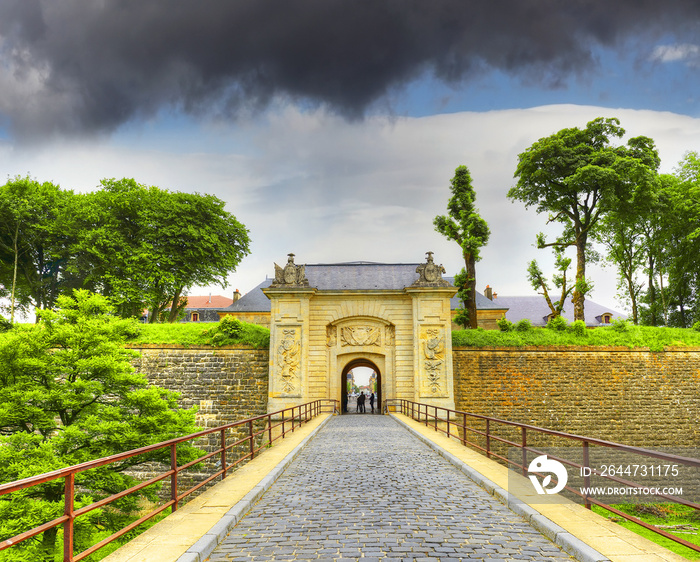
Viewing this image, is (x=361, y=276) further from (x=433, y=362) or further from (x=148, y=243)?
(x=148, y=243)

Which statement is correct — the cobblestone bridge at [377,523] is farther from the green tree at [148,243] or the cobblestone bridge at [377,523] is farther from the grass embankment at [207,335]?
the green tree at [148,243]

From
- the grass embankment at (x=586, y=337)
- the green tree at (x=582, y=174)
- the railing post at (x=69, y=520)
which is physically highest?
the green tree at (x=582, y=174)

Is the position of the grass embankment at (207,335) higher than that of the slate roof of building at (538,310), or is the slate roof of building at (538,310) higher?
the slate roof of building at (538,310)

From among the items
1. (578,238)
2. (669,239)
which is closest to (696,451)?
(578,238)

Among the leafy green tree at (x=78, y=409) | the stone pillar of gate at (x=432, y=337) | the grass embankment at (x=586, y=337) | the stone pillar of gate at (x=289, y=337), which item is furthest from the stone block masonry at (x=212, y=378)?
the grass embankment at (x=586, y=337)

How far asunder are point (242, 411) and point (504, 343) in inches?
472

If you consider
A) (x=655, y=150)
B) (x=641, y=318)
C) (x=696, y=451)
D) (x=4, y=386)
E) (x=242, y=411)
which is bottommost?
(x=696, y=451)

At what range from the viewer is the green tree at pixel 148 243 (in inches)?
1075

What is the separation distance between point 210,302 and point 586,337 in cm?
4209

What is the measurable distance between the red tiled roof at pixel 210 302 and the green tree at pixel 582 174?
36629 mm

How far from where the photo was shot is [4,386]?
11.4 meters

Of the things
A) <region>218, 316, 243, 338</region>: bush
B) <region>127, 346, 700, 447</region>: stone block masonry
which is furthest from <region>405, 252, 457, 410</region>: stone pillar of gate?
<region>218, 316, 243, 338</region>: bush

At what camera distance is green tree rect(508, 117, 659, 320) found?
81.3 feet

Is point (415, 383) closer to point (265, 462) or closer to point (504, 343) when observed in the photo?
point (504, 343)
